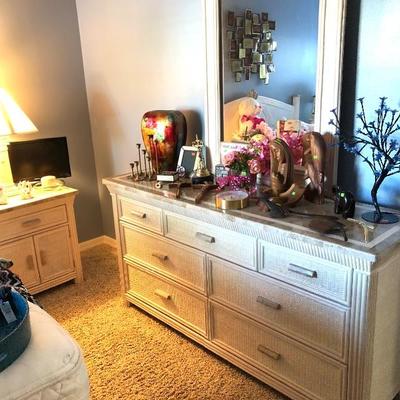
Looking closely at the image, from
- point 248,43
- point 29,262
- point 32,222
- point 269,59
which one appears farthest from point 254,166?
point 29,262

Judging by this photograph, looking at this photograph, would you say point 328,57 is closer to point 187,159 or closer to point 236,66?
point 236,66

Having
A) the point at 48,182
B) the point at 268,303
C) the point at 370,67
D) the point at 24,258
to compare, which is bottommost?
the point at 24,258

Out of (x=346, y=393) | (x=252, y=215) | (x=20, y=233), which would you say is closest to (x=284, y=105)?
(x=252, y=215)

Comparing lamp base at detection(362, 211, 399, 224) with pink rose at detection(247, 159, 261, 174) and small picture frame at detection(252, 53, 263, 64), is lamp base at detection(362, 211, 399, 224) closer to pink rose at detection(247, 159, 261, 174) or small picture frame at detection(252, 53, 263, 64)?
pink rose at detection(247, 159, 261, 174)

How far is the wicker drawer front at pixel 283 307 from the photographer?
1.56 meters

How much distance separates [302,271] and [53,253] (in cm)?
189

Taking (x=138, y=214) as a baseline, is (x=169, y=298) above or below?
below

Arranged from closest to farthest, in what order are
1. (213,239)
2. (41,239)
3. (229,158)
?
(213,239)
(229,158)
(41,239)

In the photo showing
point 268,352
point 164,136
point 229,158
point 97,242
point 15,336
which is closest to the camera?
point 15,336

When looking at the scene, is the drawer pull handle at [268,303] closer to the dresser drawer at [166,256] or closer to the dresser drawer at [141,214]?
the dresser drawer at [166,256]

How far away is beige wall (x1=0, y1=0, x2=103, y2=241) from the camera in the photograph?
9.58 ft

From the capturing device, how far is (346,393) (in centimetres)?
158

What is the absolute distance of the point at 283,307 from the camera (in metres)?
1.72

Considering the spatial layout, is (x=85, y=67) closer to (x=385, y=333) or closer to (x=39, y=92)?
(x=39, y=92)
